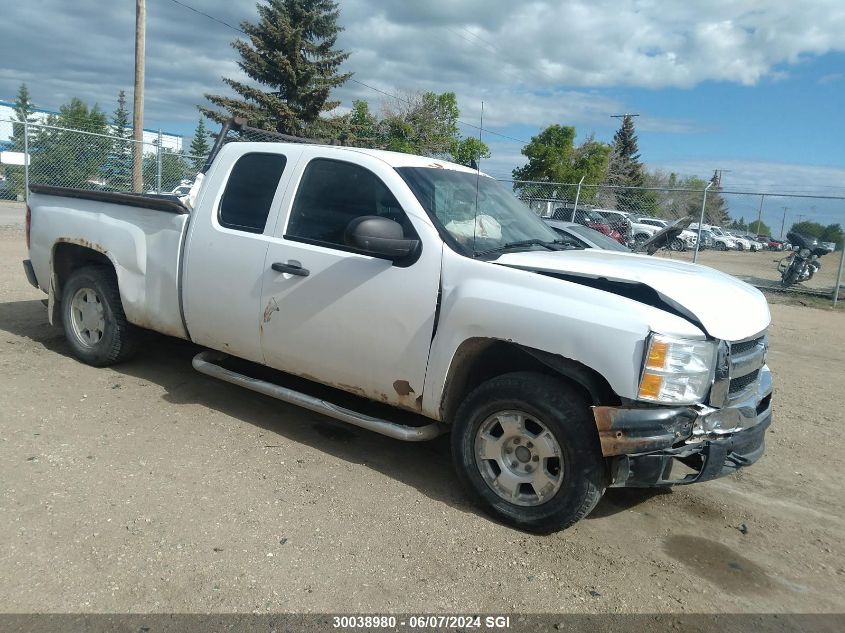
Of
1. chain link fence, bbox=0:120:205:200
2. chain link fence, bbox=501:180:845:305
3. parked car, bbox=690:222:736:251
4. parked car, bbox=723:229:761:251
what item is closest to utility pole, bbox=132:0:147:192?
chain link fence, bbox=0:120:205:200

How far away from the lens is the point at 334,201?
442cm

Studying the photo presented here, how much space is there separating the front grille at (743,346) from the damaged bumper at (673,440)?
28 cm

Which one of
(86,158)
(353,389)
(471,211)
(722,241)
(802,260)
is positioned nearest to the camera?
(353,389)

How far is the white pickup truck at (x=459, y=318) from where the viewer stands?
11.0 feet

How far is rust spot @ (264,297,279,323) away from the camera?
4.46 metres

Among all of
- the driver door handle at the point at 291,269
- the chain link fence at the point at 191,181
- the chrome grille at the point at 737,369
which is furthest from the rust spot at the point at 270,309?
the chain link fence at the point at 191,181

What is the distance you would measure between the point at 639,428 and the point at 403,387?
1.37 m

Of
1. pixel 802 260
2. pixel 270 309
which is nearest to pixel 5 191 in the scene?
pixel 802 260

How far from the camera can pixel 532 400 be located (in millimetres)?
3498

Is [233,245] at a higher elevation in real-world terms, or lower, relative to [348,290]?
higher

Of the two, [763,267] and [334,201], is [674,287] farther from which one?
[763,267]

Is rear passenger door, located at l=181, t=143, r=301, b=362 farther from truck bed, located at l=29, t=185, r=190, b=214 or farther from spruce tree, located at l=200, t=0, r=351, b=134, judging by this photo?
spruce tree, located at l=200, t=0, r=351, b=134

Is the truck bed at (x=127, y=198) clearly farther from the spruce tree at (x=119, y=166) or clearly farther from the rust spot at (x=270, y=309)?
the spruce tree at (x=119, y=166)

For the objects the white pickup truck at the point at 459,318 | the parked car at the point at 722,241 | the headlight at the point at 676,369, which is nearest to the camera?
the headlight at the point at 676,369
